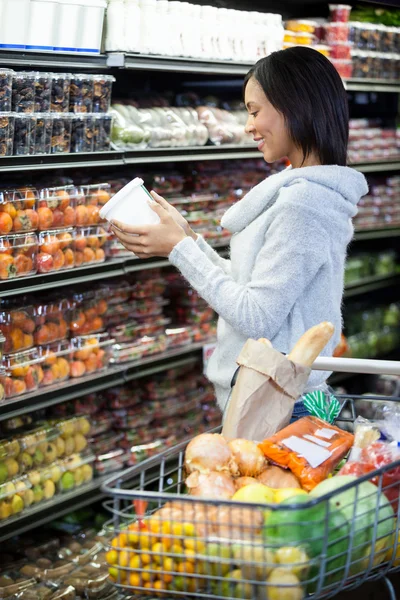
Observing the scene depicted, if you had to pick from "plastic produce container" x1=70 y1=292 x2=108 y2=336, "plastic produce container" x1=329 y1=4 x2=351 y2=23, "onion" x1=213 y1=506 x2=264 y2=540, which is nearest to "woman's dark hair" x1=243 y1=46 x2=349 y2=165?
"onion" x1=213 y1=506 x2=264 y2=540

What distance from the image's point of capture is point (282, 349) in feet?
7.69

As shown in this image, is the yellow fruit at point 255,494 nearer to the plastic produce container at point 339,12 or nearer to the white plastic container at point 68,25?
the white plastic container at point 68,25

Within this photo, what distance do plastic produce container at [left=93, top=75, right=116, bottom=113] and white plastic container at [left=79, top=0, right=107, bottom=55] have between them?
0.42 feet

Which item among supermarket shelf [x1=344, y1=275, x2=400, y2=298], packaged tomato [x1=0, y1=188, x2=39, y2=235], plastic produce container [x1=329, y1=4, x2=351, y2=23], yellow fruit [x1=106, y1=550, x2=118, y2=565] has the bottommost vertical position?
supermarket shelf [x1=344, y1=275, x2=400, y2=298]

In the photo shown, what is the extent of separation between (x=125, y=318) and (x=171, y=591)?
120 inches

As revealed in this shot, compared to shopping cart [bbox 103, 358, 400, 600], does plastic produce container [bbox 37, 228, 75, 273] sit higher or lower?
higher

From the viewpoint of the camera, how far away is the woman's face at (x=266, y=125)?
93.3 inches

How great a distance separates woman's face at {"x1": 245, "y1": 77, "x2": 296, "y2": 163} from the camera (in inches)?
93.3

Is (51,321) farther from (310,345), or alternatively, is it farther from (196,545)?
(196,545)

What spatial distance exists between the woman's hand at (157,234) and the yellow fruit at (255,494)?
94 centimetres

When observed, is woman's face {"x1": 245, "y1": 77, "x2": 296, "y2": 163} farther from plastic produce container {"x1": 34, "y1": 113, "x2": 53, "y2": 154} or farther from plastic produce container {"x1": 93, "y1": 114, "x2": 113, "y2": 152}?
plastic produce container {"x1": 93, "y1": 114, "x2": 113, "y2": 152}

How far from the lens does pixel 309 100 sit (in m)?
2.33

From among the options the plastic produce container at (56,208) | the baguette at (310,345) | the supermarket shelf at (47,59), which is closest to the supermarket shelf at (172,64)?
the supermarket shelf at (47,59)

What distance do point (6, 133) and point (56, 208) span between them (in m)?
0.49
